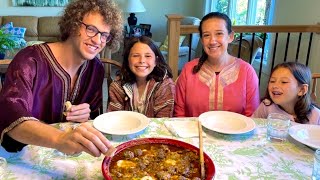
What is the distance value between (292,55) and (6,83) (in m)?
3.16

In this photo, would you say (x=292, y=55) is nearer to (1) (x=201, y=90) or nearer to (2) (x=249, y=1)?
(2) (x=249, y=1)

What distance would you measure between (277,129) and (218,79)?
0.65 m

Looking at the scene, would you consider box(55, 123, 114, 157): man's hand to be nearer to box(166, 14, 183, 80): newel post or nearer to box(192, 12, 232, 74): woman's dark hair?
box(192, 12, 232, 74): woman's dark hair

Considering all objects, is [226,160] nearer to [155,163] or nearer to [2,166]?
[155,163]

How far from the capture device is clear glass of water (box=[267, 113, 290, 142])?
140 cm

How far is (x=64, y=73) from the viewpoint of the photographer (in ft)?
5.24

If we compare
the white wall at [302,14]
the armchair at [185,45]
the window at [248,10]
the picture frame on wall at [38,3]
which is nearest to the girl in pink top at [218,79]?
the white wall at [302,14]

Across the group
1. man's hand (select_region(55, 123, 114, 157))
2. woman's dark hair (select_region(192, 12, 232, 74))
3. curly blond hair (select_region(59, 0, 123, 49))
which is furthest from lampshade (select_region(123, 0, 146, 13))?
man's hand (select_region(55, 123, 114, 157))

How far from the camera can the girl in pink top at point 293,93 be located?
171cm

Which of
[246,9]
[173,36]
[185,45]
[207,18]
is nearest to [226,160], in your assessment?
[207,18]

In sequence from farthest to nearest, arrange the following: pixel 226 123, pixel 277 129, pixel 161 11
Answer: pixel 161 11
pixel 226 123
pixel 277 129

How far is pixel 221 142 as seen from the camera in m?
1.34

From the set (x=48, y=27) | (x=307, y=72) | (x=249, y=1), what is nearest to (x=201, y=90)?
(x=307, y=72)

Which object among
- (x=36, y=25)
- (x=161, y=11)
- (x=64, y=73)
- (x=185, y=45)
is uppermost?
(x=161, y=11)
